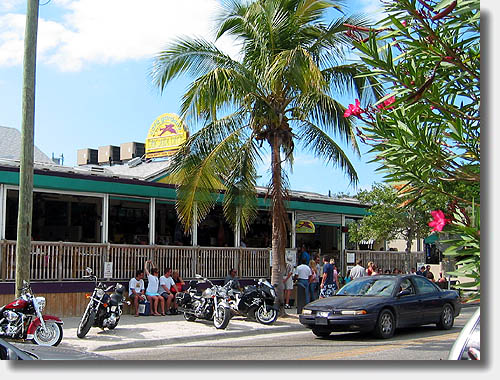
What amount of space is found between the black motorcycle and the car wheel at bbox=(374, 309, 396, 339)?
3.31 meters

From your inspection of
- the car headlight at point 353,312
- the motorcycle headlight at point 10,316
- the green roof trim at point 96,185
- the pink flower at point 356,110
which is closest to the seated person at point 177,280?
the green roof trim at point 96,185

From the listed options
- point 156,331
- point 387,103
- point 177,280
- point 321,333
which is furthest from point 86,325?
point 387,103

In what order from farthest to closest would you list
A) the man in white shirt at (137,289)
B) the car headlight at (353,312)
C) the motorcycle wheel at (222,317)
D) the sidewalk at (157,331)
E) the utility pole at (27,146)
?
the man in white shirt at (137,289), the motorcycle wheel at (222,317), the car headlight at (353,312), the sidewalk at (157,331), the utility pole at (27,146)

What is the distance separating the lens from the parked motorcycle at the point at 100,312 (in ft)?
45.0

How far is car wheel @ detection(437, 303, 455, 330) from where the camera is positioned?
1594cm

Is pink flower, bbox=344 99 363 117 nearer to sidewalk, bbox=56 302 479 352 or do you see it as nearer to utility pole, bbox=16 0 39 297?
utility pole, bbox=16 0 39 297

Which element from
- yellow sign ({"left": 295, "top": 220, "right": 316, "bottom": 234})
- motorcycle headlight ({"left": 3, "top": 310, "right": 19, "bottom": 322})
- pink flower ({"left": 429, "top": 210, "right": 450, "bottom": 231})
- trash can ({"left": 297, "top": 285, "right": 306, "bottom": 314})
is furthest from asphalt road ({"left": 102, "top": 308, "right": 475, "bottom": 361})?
yellow sign ({"left": 295, "top": 220, "right": 316, "bottom": 234})

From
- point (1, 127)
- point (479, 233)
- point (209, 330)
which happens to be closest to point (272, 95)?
point (209, 330)

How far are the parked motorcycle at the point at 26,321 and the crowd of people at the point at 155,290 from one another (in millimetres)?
5479

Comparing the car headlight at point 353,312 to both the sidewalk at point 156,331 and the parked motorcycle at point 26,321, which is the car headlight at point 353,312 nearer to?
the sidewalk at point 156,331

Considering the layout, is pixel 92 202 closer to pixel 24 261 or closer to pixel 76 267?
pixel 76 267

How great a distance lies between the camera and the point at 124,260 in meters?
18.5

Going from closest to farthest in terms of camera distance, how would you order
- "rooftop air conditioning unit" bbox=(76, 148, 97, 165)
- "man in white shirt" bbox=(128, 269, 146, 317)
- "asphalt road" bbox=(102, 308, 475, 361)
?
"asphalt road" bbox=(102, 308, 475, 361)
"man in white shirt" bbox=(128, 269, 146, 317)
"rooftop air conditioning unit" bbox=(76, 148, 97, 165)

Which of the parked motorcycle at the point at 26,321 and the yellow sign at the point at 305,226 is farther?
the yellow sign at the point at 305,226
